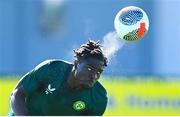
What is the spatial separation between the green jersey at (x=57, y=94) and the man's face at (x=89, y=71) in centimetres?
31

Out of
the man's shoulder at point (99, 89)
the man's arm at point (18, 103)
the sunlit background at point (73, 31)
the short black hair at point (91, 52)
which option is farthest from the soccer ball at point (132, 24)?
the sunlit background at point (73, 31)

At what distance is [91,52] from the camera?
8891 mm

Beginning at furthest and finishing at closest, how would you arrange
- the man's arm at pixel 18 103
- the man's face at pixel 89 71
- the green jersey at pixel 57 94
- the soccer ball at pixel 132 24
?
1. the soccer ball at pixel 132 24
2. the green jersey at pixel 57 94
3. the man's arm at pixel 18 103
4. the man's face at pixel 89 71

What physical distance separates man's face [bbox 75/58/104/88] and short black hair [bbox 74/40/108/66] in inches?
3.0

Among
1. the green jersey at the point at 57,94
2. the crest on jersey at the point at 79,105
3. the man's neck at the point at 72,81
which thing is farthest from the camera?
the crest on jersey at the point at 79,105

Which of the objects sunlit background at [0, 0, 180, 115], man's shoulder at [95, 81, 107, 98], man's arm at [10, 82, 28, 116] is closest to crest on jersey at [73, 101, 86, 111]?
man's shoulder at [95, 81, 107, 98]

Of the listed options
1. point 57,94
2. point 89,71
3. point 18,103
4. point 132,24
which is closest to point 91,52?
point 89,71

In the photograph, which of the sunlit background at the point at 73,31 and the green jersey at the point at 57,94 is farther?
the sunlit background at the point at 73,31

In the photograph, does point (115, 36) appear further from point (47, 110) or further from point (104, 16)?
point (104, 16)

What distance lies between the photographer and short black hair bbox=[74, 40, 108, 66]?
8844 mm

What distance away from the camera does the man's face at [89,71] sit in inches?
341

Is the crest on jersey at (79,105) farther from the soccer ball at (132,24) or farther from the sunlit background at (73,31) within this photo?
the sunlit background at (73,31)

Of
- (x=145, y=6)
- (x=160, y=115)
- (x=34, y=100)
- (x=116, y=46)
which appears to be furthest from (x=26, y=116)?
(x=145, y=6)

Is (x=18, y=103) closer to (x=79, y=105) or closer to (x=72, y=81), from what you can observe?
(x=72, y=81)
